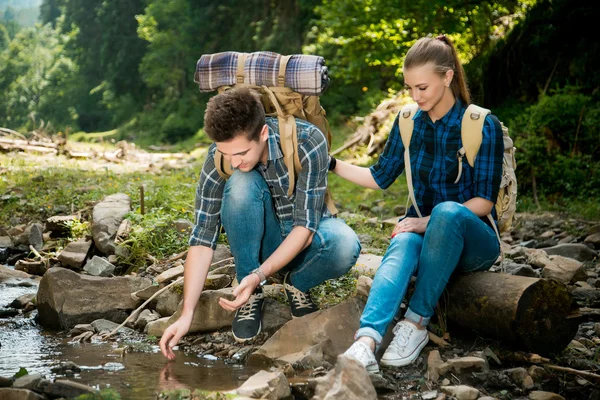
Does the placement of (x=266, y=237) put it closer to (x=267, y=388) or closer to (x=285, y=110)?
(x=285, y=110)

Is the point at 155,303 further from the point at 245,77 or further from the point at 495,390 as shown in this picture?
the point at 495,390

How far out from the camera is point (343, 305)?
12.0 feet

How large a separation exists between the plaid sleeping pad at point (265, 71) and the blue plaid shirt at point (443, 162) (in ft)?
1.82

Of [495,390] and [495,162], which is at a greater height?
[495,162]

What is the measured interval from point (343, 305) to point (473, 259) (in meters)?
0.71

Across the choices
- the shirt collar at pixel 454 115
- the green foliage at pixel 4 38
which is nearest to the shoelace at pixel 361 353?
the shirt collar at pixel 454 115

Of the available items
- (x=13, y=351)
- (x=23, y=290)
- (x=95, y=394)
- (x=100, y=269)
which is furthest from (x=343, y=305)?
(x=23, y=290)

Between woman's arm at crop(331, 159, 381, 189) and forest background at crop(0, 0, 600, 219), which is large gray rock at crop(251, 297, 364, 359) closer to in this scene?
woman's arm at crop(331, 159, 381, 189)

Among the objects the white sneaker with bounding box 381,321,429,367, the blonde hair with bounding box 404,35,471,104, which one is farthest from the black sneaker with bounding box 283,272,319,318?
the blonde hair with bounding box 404,35,471,104

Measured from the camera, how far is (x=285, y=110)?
11.6 feet

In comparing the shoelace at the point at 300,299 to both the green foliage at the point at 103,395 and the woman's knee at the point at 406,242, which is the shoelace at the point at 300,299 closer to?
the woman's knee at the point at 406,242

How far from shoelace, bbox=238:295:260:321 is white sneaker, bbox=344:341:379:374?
850 mm

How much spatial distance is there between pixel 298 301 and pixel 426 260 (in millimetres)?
835

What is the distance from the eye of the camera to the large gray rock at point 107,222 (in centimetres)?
567
